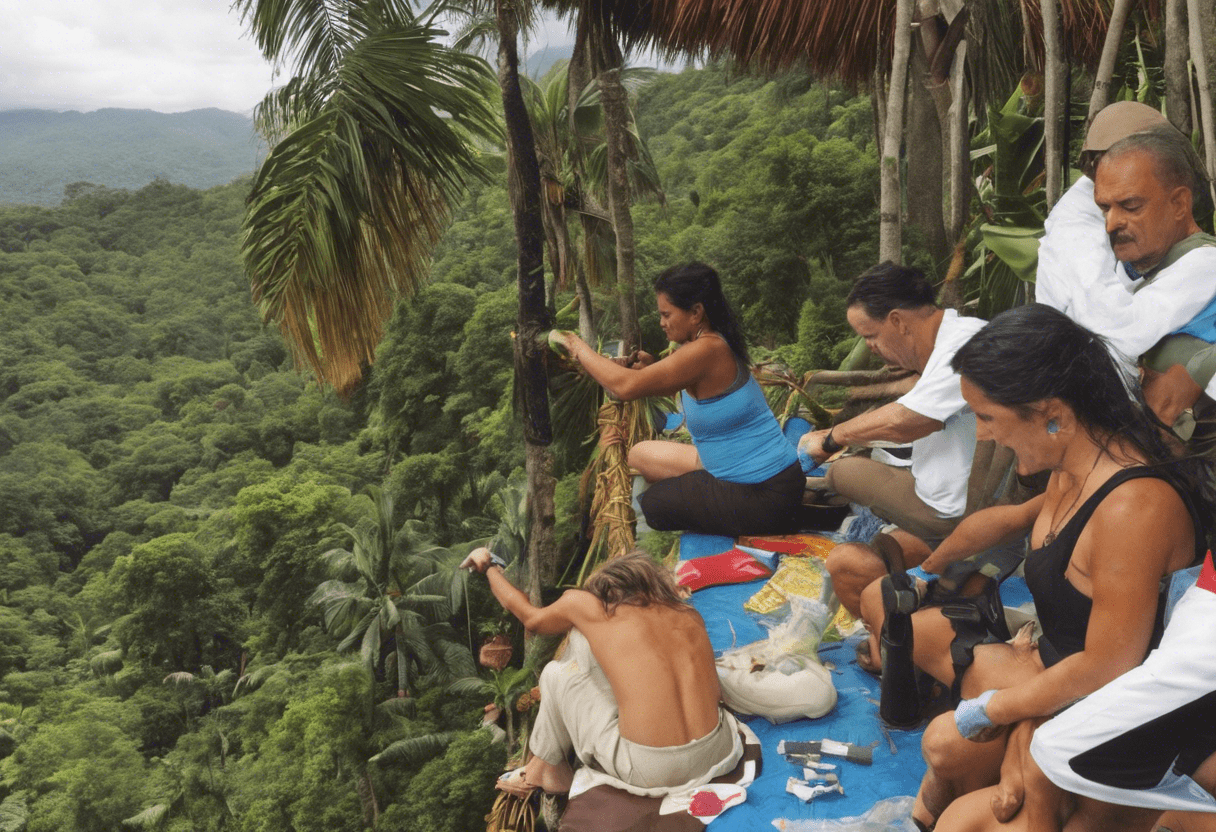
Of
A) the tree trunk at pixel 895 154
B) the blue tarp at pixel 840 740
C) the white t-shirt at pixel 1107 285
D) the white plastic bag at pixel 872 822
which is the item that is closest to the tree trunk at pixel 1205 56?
the white t-shirt at pixel 1107 285

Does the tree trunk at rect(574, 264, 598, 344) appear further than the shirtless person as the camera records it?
Yes

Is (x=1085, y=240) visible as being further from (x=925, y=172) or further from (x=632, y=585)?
(x=925, y=172)

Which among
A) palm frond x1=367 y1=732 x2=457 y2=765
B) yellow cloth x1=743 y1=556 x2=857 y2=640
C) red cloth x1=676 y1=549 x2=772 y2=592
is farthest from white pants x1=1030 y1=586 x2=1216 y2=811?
palm frond x1=367 y1=732 x2=457 y2=765

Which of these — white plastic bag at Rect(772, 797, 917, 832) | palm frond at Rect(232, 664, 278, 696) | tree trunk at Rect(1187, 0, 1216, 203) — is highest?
tree trunk at Rect(1187, 0, 1216, 203)

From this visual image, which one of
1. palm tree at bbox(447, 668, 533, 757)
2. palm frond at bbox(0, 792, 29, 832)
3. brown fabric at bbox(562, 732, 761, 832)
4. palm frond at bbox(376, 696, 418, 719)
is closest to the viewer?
brown fabric at bbox(562, 732, 761, 832)

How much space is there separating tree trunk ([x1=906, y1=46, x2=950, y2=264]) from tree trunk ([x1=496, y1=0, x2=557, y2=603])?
Result: 540 centimetres

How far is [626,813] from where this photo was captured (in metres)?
2.61

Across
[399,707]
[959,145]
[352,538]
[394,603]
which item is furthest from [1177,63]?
[352,538]

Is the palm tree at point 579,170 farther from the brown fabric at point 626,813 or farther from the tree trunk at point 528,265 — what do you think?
the brown fabric at point 626,813

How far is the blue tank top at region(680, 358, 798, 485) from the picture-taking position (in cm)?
369

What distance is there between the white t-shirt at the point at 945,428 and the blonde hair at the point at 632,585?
35.1 inches

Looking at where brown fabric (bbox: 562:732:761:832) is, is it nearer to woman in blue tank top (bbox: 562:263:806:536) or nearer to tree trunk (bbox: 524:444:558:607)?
woman in blue tank top (bbox: 562:263:806:536)

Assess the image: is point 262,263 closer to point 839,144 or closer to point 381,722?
point 839,144

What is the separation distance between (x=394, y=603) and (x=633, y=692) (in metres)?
17.5
